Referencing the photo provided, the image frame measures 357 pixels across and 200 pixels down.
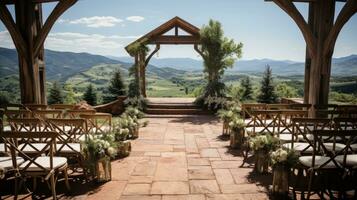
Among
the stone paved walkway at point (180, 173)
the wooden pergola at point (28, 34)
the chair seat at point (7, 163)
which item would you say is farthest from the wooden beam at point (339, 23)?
the chair seat at point (7, 163)

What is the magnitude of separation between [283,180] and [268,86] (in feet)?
33.6

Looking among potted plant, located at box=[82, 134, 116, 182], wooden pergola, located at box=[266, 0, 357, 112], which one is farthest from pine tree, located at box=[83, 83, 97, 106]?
potted plant, located at box=[82, 134, 116, 182]

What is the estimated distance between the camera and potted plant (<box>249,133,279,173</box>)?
385 centimetres

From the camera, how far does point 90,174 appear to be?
3889mm

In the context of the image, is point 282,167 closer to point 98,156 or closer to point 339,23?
point 98,156

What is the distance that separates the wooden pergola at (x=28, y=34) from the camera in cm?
649

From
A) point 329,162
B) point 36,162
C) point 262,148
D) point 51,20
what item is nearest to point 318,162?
point 329,162

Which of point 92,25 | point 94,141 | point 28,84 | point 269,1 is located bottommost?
point 94,141

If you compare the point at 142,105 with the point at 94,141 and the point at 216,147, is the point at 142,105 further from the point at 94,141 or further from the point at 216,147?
the point at 94,141

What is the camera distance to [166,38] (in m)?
11.2


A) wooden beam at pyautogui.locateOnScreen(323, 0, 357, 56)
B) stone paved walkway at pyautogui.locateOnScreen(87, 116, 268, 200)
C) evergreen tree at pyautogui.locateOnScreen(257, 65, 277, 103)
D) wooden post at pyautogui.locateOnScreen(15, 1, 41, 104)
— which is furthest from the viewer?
evergreen tree at pyautogui.locateOnScreen(257, 65, 277, 103)

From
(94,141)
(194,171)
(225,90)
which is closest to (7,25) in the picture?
(94,141)

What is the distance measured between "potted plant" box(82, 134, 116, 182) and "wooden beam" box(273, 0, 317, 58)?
5200mm

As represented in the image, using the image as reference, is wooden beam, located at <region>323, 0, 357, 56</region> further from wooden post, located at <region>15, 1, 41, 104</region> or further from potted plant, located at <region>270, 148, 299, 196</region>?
wooden post, located at <region>15, 1, 41, 104</region>
